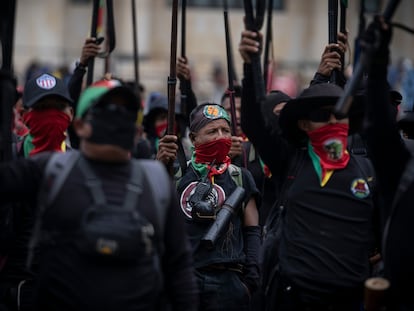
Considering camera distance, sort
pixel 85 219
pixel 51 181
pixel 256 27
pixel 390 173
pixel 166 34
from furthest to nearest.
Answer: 1. pixel 166 34
2. pixel 256 27
3. pixel 390 173
4. pixel 51 181
5. pixel 85 219

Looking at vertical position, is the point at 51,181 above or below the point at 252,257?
above

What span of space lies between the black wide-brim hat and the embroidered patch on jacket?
1.41 ft

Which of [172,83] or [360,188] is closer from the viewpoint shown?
[360,188]

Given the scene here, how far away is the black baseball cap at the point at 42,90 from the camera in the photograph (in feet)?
21.1

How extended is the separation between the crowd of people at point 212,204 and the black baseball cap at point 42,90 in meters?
0.01

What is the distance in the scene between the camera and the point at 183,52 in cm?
898

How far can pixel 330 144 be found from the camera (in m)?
5.92

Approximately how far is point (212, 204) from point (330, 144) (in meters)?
1.04

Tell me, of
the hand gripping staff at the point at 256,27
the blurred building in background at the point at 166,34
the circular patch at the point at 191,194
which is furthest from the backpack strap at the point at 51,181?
the blurred building in background at the point at 166,34

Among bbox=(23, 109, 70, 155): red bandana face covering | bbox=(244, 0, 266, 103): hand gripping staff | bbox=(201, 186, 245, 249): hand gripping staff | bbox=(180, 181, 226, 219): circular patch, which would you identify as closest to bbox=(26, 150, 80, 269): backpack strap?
bbox=(244, 0, 266, 103): hand gripping staff

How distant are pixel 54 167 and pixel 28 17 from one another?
29.6 m

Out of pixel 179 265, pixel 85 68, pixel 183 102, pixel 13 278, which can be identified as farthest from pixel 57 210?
pixel 183 102

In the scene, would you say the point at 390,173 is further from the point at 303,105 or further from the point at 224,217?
the point at 224,217

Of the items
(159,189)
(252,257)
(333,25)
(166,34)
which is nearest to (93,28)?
(333,25)
